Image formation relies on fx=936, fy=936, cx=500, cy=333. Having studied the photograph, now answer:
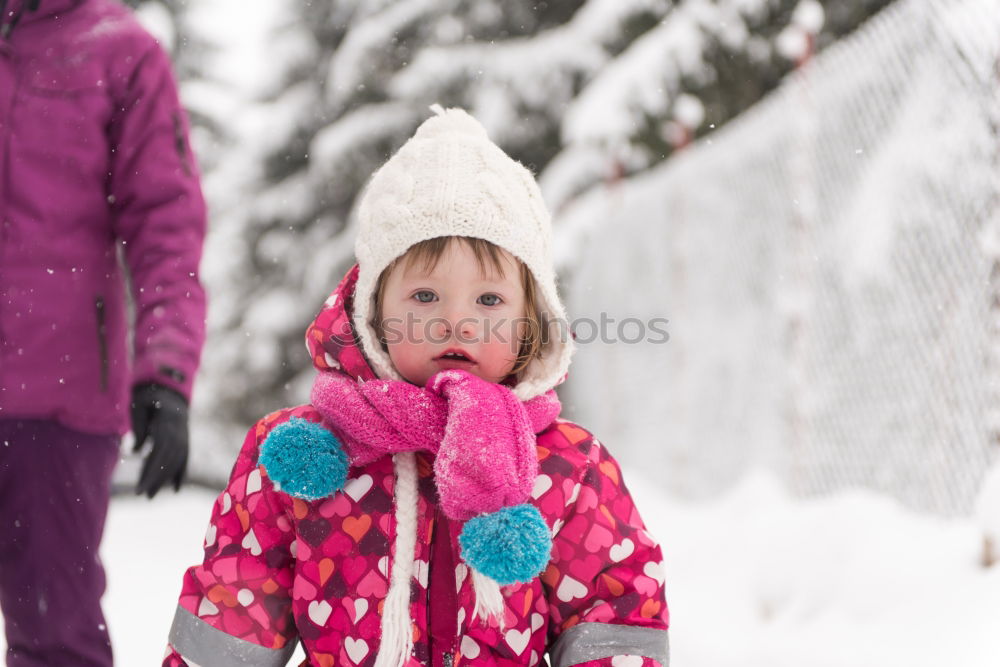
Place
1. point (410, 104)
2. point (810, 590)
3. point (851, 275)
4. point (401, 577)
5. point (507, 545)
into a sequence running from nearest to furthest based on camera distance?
1. point (507, 545)
2. point (401, 577)
3. point (810, 590)
4. point (851, 275)
5. point (410, 104)

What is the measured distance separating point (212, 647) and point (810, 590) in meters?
2.79

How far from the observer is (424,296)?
1.90m

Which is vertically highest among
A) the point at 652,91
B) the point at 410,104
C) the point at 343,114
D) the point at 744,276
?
the point at 343,114

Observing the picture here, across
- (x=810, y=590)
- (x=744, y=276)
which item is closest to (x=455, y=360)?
(x=810, y=590)

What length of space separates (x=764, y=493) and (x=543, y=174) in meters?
5.02

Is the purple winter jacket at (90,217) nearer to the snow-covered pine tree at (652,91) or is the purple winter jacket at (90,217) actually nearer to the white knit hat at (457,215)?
the white knit hat at (457,215)

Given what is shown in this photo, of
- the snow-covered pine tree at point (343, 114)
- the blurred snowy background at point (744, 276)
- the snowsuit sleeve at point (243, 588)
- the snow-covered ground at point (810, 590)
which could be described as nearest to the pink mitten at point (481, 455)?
the snowsuit sleeve at point (243, 588)

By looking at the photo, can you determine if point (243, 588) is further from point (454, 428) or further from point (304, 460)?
point (454, 428)

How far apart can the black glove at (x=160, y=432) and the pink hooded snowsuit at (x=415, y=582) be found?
19cm

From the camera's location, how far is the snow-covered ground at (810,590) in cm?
310

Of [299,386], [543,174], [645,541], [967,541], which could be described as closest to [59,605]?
[645,541]

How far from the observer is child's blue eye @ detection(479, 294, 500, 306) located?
191 cm

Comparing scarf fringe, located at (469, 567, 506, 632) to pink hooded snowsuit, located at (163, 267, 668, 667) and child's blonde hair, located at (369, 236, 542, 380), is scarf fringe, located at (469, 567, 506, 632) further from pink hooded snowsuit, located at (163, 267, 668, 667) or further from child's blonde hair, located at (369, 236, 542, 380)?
child's blonde hair, located at (369, 236, 542, 380)

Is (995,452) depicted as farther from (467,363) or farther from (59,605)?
(59,605)
